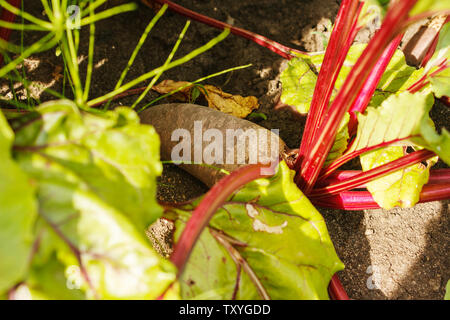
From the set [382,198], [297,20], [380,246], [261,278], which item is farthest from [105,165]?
[297,20]

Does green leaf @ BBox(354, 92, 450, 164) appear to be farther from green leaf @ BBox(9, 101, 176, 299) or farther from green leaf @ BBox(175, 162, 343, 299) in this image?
green leaf @ BBox(9, 101, 176, 299)

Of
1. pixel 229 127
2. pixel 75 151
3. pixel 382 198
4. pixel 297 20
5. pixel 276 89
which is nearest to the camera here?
pixel 75 151

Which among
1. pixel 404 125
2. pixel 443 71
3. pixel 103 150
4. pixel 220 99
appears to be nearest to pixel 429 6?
pixel 404 125

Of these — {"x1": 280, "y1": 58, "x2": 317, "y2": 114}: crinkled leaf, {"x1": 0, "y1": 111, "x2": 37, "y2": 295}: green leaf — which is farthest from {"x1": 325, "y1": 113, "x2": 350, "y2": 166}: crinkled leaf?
{"x1": 0, "y1": 111, "x2": 37, "y2": 295}: green leaf

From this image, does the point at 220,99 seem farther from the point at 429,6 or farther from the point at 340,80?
the point at 429,6

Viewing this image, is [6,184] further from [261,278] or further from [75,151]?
[261,278]

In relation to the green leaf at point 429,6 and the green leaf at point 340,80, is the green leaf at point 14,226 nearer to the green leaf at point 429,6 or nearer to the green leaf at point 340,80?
the green leaf at point 429,6

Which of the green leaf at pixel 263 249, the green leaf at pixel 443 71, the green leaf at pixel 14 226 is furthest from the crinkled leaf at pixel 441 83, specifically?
the green leaf at pixel 14 226

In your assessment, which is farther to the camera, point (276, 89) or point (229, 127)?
point (276, 89)
